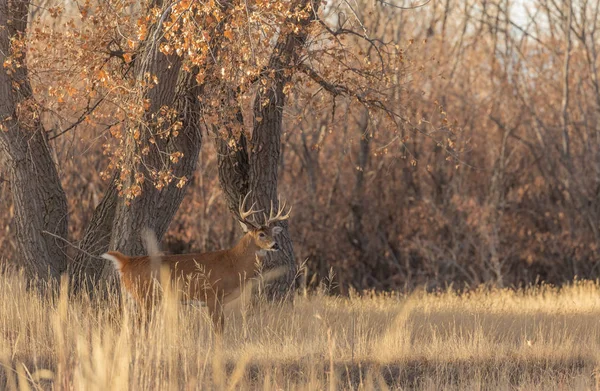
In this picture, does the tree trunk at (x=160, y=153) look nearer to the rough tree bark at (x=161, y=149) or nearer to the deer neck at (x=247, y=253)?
the rough tree bark at (x=161, y=149)

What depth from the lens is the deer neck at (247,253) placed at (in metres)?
10.9

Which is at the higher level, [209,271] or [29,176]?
[29,176]

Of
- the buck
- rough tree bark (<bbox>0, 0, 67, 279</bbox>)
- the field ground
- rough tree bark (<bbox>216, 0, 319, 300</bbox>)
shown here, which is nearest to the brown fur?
the buck

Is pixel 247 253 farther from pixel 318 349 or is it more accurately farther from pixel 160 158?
pixel 318 349

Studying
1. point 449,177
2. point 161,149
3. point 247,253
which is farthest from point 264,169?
point 449,177

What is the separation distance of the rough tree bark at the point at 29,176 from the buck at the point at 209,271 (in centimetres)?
213

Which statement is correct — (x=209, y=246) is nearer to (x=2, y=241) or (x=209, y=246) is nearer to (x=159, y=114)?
(x=2, y=241)

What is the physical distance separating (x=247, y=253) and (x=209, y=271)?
20.8 inches

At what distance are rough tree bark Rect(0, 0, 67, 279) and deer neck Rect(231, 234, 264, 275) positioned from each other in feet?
8.65

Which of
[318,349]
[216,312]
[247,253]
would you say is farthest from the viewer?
[247,253]

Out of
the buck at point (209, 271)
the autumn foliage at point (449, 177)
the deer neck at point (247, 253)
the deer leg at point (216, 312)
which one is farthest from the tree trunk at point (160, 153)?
the autumn foliage at point (449, 177)

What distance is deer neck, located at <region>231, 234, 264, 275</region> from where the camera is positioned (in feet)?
35.8

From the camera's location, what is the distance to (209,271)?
10648 mm

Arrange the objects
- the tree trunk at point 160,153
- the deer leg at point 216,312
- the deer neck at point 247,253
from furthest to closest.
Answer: the tree trunk at point 160,153
the deer neck at point 247,253
the deer leg at point 216,312
